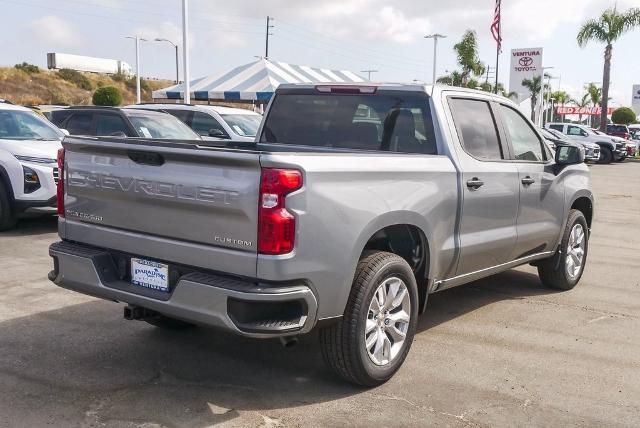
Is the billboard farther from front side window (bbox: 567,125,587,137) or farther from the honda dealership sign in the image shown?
front side window (bbox: 567,125,587,137)

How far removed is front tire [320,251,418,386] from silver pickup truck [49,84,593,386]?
0.04 feet

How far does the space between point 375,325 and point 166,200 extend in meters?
1.44

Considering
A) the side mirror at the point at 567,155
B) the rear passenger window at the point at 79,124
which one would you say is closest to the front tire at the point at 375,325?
the side mirror at the point at 567,155

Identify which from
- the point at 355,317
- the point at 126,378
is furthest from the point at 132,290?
the point at 355,317

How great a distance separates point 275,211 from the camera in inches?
135

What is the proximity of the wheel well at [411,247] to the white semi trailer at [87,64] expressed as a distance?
78.7 metres

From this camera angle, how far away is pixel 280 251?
347cm

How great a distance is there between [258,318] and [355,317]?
64cm

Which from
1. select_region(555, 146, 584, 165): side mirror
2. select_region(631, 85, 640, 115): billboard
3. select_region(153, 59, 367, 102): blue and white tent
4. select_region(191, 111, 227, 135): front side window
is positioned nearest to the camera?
select_region(555, 146, 584, 165): side mirror

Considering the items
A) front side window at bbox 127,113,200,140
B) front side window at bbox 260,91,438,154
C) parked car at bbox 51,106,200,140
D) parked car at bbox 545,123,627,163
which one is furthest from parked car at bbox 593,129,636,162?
front side window at bbox 260,91,438,154

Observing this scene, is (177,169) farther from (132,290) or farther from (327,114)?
(327,114)

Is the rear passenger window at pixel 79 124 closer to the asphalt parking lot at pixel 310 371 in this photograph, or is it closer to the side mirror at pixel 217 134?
the side mirror at pixel 217 134

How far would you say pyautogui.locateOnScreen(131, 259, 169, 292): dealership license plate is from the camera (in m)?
3.85

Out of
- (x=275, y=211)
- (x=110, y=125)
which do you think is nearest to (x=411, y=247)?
(x=275, y=211)
